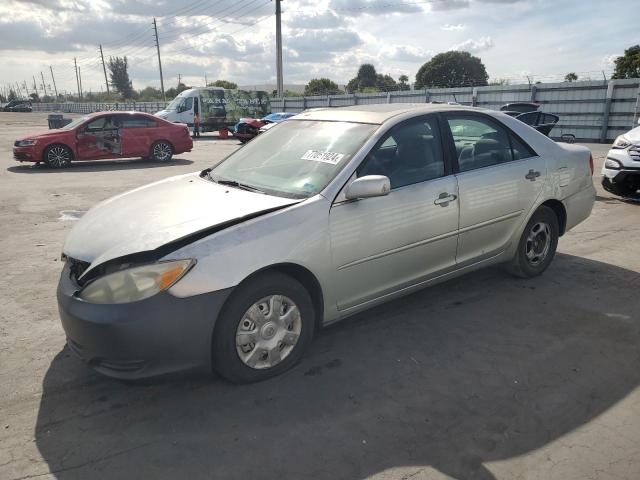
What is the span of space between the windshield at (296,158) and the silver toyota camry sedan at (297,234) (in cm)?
1

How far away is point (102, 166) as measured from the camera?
522 inches

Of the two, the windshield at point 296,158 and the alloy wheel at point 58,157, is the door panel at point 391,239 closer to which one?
the windshield at point 296,158

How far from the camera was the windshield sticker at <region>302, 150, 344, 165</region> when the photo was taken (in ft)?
11.0

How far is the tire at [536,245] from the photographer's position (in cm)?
448

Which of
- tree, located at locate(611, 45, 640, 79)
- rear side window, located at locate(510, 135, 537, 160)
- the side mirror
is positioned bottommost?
the side mirror

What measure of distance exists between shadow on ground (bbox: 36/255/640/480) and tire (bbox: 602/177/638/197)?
456cm

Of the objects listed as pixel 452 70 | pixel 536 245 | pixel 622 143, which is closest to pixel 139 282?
pixel 536 245

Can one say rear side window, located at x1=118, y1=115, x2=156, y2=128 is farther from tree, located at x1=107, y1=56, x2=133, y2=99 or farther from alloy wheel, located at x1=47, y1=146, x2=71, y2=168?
tree, located at x1=107, y1=56, x2=133, y2=99

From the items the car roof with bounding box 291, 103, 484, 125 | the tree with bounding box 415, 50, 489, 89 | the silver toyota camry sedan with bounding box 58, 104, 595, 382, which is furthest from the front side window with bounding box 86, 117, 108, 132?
the tree with bounding box 415, 50, 489, 89

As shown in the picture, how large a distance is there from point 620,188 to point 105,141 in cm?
1192

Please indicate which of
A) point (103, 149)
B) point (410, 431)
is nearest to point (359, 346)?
point (410, 431)

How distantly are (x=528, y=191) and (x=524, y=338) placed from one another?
1.37 m

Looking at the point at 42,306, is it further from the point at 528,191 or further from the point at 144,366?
the point at 528,191

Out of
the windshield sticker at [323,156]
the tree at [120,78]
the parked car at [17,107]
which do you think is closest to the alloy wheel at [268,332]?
the windshield sticker at [323,156]
